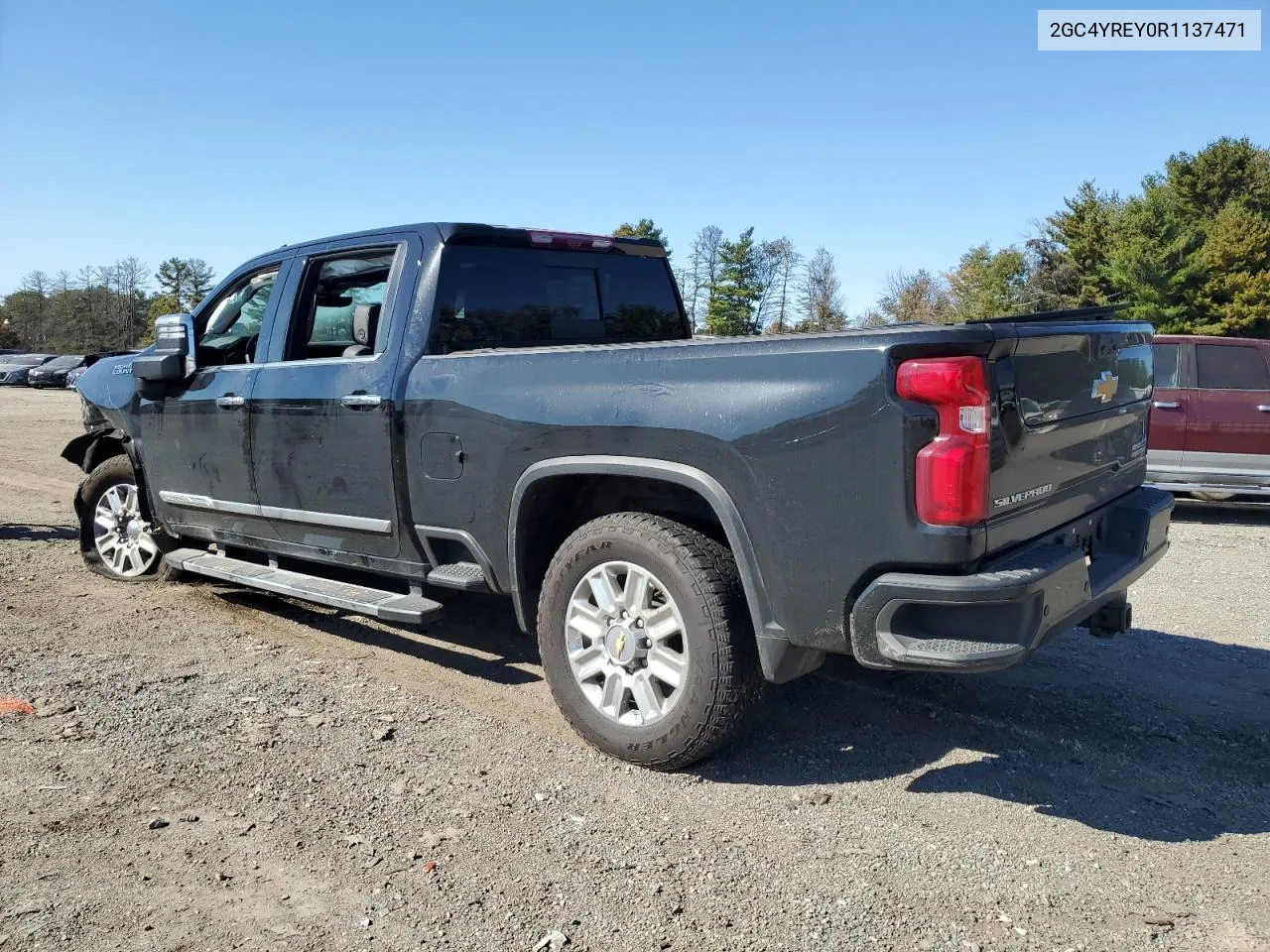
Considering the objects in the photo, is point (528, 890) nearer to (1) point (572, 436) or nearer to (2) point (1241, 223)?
(1) point (572, 436)

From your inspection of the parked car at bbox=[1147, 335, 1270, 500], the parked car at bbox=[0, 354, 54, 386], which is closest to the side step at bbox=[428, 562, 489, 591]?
A: the parked car at bbox=[1147, 335, 1270, 500]

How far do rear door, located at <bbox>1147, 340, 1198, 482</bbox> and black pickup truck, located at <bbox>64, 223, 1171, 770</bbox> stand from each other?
6486 mm

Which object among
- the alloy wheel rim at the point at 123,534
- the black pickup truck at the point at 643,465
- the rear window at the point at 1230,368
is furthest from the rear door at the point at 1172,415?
the alloy wheel rim at the point at 123,534

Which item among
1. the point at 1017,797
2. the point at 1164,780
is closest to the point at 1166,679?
the point at 1164,780

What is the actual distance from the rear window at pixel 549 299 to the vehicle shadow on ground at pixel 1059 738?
6.82 feet

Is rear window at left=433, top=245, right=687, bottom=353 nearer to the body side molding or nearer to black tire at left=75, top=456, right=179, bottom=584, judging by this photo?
the body side molding

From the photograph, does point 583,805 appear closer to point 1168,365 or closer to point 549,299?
point 549,299

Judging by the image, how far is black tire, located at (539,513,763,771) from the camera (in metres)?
3.42

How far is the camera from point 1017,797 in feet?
11.5

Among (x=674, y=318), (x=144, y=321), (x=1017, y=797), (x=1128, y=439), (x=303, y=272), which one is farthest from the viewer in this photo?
(x=144, y=321)

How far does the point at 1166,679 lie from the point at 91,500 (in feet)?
21.2

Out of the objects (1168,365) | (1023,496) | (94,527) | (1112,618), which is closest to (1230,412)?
(1168,365)

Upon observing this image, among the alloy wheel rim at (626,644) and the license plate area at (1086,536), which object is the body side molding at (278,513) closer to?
the alloy wheel rim at (626,644)

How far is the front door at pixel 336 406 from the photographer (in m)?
4.49
